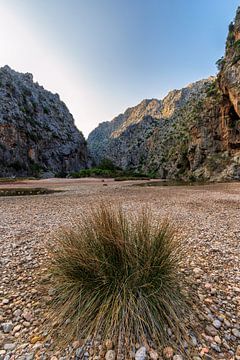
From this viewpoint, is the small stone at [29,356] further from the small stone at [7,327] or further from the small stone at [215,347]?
the small stone at [215,347]

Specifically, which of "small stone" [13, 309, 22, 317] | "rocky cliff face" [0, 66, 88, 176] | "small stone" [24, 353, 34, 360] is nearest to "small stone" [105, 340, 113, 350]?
"small stone" [24, 353, 34, 360]

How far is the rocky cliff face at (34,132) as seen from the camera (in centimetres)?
5041

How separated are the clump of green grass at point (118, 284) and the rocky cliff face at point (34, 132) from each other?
173ft

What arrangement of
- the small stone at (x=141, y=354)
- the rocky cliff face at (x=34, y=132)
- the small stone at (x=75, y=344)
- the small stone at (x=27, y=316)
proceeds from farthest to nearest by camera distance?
the rocky cliff face at (x=34, y=132)
the small stone at (x=27, y=316)
the small stone at (x=75, y=344)
the small stone at (x=141, y=354)

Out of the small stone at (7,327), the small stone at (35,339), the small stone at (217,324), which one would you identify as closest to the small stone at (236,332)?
the small stone at (217,324)

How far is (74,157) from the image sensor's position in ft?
237

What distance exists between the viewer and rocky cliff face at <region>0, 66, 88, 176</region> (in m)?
50.4

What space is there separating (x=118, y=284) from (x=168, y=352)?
1.92 ft

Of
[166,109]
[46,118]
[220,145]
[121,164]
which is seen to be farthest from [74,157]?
[166,109]

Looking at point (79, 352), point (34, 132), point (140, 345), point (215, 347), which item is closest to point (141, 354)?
point (140, 345)

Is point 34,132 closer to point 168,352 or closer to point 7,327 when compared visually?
point 7,327

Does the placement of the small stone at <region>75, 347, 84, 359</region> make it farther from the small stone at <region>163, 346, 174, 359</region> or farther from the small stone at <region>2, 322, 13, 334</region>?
the small stone at <region>2, 322, 13, 334</region>

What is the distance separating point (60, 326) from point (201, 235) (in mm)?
3473

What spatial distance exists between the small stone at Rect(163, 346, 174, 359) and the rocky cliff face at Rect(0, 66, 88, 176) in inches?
2108
